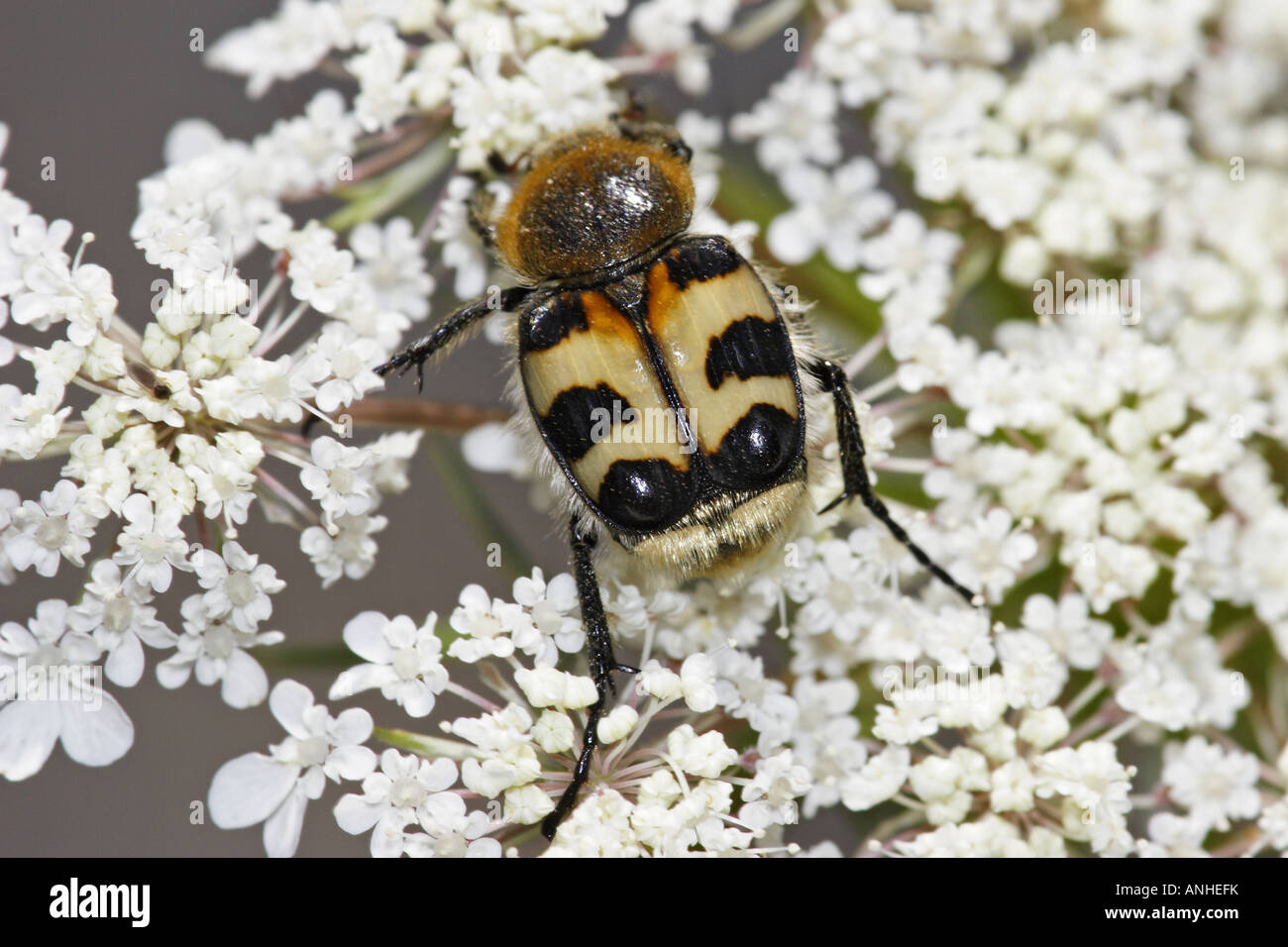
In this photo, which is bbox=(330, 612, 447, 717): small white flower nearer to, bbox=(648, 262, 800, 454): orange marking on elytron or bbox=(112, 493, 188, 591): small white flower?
bbox=(112, 493, 188, 591): small white flower

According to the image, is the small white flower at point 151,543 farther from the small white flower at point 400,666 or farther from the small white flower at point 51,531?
the small white flower at point 400,666

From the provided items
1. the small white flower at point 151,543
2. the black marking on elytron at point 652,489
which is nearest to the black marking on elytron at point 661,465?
the black marking on elytron at point 652,489

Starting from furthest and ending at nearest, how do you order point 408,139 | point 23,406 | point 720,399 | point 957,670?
point 408,139 → point 957,670 → point 720,399 → point 23,406

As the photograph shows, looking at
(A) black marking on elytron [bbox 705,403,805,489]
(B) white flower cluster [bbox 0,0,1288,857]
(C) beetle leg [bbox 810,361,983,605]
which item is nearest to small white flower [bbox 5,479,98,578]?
(B) white flower cluster [bbox 0,0,1288,857]

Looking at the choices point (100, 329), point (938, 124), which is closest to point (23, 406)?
point (100, 329)
